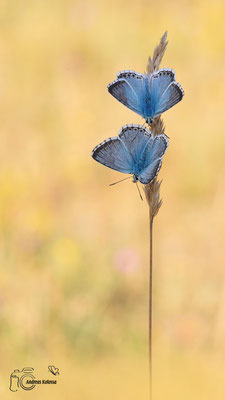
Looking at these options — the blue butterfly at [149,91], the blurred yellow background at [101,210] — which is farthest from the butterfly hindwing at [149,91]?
the blurred yellow background at [101,210]

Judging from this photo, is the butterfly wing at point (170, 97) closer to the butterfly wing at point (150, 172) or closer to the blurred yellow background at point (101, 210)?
the butterfly wing at point (150, 172)

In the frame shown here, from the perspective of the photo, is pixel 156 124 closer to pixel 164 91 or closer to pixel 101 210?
pixel 164 91

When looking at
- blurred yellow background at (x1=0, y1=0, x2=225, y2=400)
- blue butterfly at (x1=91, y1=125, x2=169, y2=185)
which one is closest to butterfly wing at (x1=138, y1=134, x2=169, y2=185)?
blue butterfly at (x1=91, y1=125, x2=169, y2=185)

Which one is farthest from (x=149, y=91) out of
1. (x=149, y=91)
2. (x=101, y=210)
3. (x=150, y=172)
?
(x=101, y=210)

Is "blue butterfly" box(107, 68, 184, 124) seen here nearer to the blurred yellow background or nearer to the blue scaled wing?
the blue scaled wing

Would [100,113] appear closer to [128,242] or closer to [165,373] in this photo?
[128,242]

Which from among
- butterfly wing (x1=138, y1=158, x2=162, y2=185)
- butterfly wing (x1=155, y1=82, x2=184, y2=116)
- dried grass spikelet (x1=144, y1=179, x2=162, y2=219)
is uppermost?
butterfly wing (x1=155, y1=82, x2=184, y2=116)

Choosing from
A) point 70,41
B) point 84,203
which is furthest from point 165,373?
point 70,41
